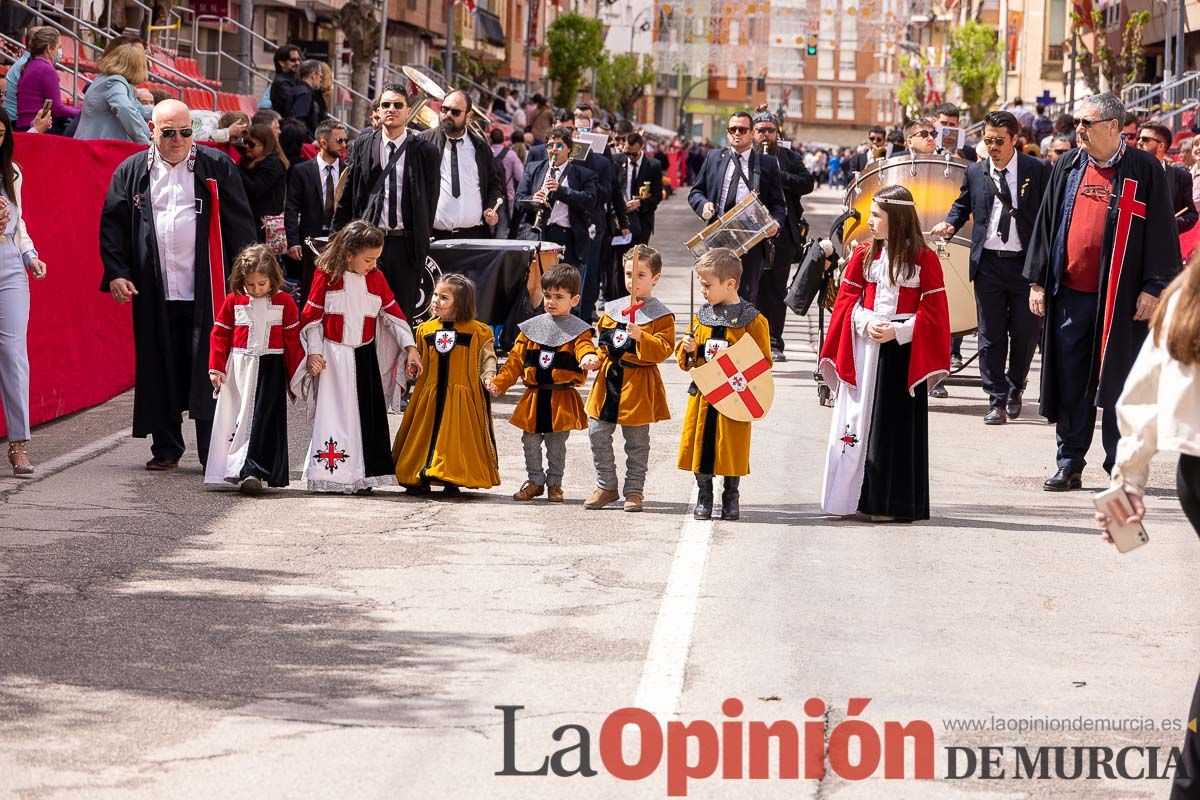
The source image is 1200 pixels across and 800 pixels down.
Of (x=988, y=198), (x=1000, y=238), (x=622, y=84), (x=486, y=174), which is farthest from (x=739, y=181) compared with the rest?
(x=622, y=84)

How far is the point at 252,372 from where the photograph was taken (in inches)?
385

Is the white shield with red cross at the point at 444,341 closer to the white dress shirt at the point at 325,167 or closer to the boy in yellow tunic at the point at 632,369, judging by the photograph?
the boy in yellow tunic at the point at 632,369

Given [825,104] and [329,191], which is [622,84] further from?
[329,191]

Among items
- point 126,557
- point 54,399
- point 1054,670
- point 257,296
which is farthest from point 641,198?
point 1054,670

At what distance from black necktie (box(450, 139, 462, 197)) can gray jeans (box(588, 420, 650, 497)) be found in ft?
17.3

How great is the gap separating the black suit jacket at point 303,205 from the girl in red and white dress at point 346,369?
3502mm

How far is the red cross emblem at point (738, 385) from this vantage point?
9.07 metres

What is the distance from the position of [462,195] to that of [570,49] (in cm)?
6450

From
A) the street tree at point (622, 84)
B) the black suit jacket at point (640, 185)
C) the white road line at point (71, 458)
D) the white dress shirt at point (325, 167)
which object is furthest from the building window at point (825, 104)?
the white road line at point (71, 458)

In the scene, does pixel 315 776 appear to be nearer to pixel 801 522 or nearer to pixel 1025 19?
pixel 801 522

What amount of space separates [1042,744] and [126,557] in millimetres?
4083

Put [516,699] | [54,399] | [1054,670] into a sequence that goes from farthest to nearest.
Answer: [54,399] < [1054,670] < [516,699]

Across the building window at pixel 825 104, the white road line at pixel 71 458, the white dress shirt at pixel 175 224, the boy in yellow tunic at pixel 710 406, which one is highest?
the building window at pixel 825 104

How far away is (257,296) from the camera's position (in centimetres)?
979
